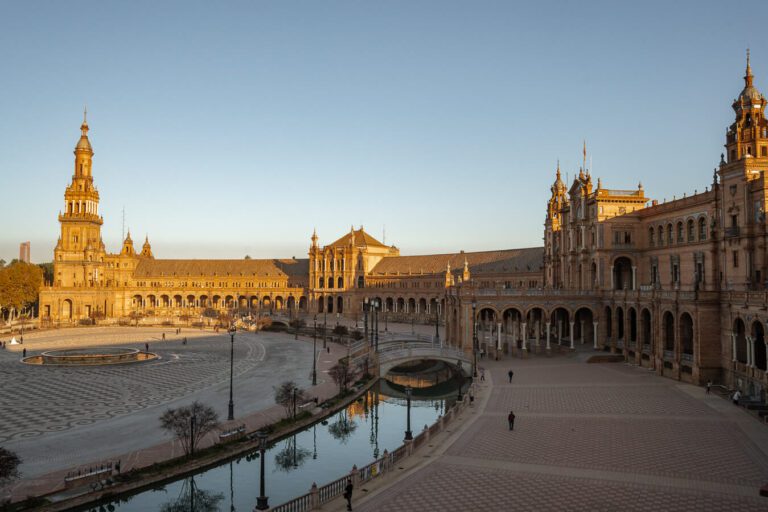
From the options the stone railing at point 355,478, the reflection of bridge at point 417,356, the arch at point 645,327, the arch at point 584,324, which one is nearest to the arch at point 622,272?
the arch at point 584,324

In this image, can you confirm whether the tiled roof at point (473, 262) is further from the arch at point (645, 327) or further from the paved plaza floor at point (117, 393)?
the paved plaza floor at point (117, 393)

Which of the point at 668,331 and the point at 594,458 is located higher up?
the point at 668,331

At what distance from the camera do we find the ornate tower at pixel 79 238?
409ft

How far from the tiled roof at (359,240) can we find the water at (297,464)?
81.6m

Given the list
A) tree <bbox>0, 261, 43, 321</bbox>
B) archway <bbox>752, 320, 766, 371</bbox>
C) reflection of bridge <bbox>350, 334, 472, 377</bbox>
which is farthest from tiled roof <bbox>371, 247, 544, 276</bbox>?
tree <bbox>0, 261, 43, 321</bbox>

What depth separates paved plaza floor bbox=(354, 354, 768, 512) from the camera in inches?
876

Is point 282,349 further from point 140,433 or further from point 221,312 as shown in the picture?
point 221,312

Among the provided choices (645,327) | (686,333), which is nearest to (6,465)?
(686,333)

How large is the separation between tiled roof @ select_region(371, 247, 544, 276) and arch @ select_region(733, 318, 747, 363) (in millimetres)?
51768

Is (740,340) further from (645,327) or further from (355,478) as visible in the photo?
(355,478)

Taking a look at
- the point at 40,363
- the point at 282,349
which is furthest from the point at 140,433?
the point at 282,349

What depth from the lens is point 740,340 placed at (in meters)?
42.0

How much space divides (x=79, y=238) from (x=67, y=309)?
50.1 ft

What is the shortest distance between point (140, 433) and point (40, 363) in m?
36.2
